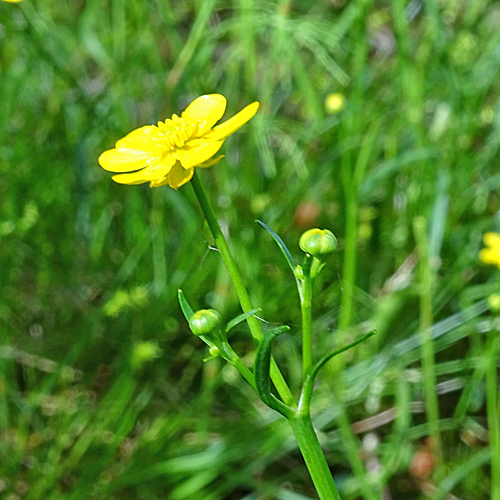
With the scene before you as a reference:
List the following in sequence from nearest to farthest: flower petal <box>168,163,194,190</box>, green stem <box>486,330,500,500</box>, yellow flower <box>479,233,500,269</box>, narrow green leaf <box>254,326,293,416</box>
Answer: narrow green leaf <box>254,326,293,416</box>
flower petal <box>168,163,194,190</box>
green stem <box>486,330,500,500</box>
yellow flower <box>479,233,500,269</box>

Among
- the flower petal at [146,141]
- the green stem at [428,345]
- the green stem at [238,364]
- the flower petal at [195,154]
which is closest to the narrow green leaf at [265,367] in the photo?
the green stem at [238,364]

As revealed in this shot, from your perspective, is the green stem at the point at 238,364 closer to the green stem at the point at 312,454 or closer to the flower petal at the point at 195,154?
the green stem at the point at 312,454

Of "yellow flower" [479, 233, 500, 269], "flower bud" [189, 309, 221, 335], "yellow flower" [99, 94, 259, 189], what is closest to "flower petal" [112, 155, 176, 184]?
"yellow flower" [99, 94, 259, 189]

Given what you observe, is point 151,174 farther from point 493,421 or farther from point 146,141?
point 493,421

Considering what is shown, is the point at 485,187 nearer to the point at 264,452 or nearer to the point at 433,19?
the point at 433,19

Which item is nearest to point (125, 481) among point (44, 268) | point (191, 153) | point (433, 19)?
point (44, 268)

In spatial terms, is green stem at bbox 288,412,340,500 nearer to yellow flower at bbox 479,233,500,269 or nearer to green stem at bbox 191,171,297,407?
green stem at bbox 191,171,297,407
